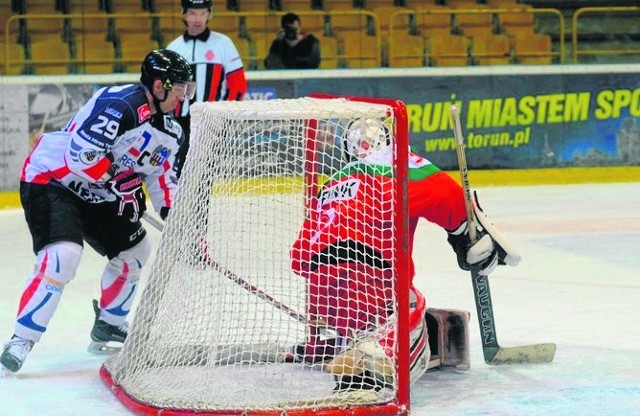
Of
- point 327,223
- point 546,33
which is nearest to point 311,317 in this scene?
point 327,223

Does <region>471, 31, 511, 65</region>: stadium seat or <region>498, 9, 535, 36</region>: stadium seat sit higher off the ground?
<region>498, 9, 535, 36</region>: stadium seat

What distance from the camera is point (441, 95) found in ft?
30.1

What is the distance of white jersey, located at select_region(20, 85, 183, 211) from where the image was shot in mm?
3809

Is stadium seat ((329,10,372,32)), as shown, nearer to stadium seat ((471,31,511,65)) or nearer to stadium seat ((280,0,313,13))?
stadium seat ((280,0,313,13))

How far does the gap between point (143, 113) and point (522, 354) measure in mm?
1323

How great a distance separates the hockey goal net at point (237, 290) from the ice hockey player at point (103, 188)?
182 millimetres

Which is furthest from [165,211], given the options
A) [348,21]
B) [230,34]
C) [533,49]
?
[533,49]

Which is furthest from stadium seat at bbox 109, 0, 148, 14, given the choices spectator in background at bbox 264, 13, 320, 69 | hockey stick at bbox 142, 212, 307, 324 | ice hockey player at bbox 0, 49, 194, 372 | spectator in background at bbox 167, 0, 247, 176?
hockey stick at bbox 142, 212, 307, 324

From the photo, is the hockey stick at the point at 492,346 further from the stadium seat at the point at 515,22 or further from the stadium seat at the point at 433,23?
the stadium seat at the point at 515,22

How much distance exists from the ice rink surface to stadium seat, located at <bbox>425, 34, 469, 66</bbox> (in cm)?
193

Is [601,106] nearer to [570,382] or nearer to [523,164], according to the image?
[523,164]

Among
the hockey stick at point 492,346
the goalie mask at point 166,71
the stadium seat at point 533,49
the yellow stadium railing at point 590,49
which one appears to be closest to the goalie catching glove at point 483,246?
the hockey stick at point 492,346

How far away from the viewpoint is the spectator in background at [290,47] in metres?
8.94

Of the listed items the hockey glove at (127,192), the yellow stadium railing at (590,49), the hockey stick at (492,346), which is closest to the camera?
the hockey stick at (492,346)
